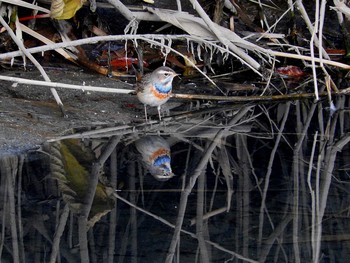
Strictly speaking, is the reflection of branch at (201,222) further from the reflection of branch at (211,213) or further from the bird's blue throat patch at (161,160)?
the bird's blue throat patch at (161,160)

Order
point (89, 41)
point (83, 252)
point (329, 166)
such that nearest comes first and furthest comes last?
1. point (83, 252)
2. point (329, 166)
3. point (89, 41)

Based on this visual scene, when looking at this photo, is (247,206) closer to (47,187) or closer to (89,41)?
(47,187)

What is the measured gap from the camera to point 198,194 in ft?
18.9

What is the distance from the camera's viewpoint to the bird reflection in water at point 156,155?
245 inches

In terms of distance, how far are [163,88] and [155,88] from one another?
0.38 feet

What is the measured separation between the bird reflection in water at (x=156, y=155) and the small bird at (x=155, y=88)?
58 cm

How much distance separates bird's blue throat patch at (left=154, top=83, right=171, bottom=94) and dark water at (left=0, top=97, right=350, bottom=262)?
0.30 m

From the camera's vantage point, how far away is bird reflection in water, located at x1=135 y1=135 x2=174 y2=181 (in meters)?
6.22

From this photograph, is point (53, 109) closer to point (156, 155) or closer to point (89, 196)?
point (156, 155)

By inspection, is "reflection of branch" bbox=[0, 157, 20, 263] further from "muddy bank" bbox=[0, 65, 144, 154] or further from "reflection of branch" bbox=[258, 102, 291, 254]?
"reflection of branch" bbox=[258, 102, 291, 254]

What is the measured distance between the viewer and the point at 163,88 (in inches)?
298

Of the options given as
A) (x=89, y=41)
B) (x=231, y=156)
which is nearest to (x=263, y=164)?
(x=231, y=156)

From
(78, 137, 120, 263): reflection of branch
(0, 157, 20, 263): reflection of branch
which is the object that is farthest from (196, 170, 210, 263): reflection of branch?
(0, 157, 20, 263): reflection of branch

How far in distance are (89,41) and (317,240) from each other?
132 inches
